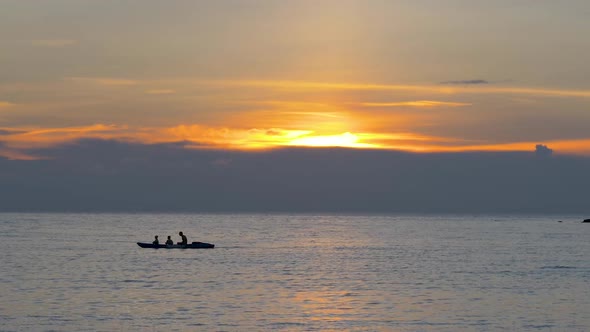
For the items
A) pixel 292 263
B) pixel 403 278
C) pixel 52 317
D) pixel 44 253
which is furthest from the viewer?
pixel 44 253

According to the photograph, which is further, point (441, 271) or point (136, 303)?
point (441, 271)

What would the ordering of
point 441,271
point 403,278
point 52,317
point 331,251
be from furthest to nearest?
point 331,251 < point 441,271 < point 403,278 < point 52,317

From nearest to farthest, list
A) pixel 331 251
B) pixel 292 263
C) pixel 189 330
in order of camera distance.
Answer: pixel 189 330, pixel 292 263, pixel 331 251

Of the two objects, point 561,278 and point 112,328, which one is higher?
point 561,278

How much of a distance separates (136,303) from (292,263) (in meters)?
33.5

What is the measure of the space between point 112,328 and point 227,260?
42.6 metres

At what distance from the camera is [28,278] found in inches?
2480

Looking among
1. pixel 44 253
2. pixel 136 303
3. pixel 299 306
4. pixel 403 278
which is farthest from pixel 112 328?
pixel 44 253

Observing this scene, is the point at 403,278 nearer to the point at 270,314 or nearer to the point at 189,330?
the point at 270,314

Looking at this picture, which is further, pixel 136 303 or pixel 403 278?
pixel 403 278

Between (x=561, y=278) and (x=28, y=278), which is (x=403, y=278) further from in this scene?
(x=28, y=278)

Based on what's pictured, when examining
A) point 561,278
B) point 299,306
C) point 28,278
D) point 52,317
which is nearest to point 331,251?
point 561,278

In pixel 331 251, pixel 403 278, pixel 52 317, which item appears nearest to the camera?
pixel 52 317

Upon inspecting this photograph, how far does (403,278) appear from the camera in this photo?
6675 cm
